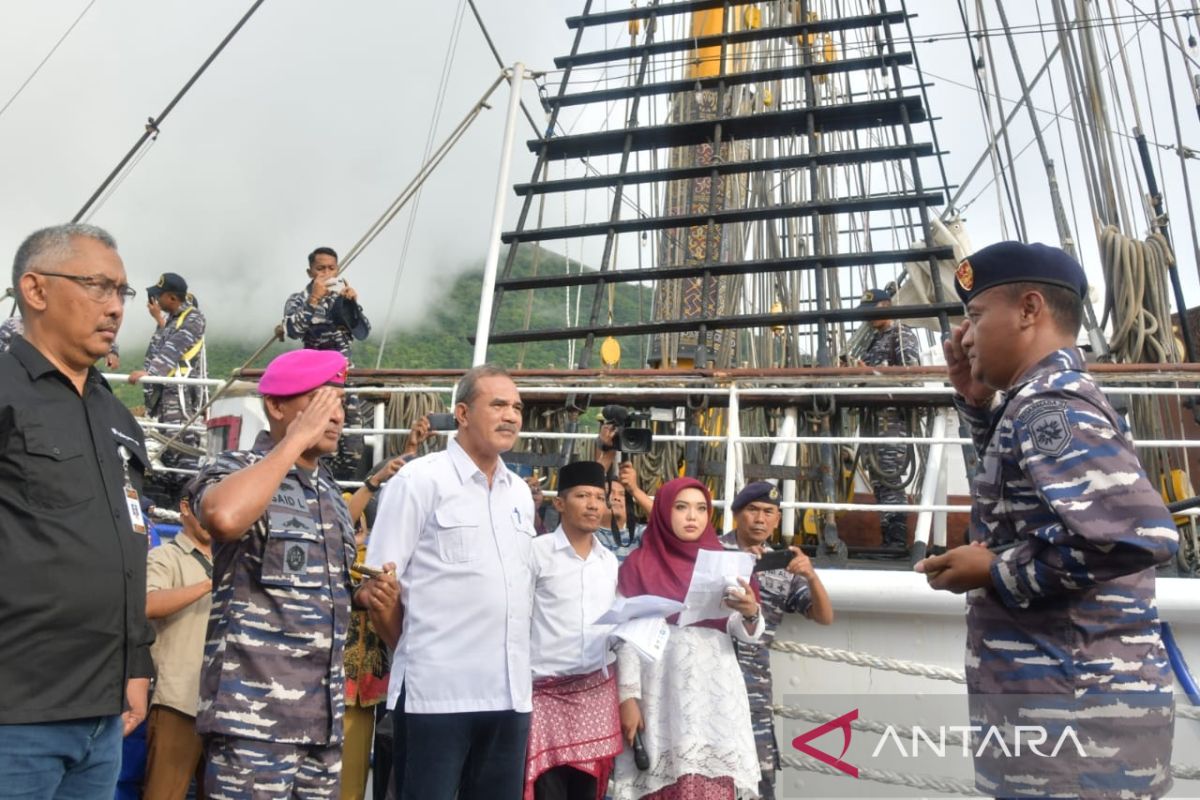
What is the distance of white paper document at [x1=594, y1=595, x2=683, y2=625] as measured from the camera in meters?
2.79

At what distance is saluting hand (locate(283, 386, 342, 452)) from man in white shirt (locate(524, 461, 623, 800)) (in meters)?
1.07

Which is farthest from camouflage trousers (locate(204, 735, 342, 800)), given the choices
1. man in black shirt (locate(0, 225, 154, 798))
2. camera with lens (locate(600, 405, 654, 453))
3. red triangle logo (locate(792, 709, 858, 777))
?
red triangle logo (locate(792, 709, 858, 777))

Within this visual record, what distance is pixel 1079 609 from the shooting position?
1604mm

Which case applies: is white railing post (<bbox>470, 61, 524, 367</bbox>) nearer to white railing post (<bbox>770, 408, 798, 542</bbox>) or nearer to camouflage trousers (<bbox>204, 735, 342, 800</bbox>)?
white railing post (<bbox>770, 408, 798, 542</bbox>)

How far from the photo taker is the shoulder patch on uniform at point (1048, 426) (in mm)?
1591

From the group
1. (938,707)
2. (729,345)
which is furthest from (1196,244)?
(938,707)

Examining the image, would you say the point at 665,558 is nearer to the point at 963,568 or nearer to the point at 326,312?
the point at 963,568

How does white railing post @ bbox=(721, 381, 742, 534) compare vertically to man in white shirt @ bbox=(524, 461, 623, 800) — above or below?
above

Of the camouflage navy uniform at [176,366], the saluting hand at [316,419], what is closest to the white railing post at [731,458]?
the saluting hand at [316,419]

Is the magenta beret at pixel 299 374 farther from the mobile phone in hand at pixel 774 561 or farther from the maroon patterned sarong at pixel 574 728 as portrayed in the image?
the mobile phone in hand at pixel 774 561

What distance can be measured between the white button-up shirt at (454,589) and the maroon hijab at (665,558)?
0.58m

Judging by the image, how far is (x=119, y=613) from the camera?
176 centimetres

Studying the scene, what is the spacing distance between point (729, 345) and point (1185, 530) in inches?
200

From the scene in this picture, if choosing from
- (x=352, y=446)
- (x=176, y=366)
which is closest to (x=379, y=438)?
(x=352, y=446)
